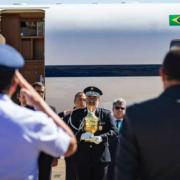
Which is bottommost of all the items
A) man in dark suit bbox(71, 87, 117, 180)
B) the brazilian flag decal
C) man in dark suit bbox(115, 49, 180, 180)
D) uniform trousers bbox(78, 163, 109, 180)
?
uniform trousers bbox(78, 163, 109, 180)

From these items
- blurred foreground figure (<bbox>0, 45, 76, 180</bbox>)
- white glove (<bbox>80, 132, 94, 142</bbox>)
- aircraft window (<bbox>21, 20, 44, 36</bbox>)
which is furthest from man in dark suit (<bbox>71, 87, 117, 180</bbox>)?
aircraft window (<bbox>21, 20, 44, 36</bbox>)

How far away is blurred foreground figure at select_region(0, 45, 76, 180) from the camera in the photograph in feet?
8.19

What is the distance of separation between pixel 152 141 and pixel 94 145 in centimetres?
422

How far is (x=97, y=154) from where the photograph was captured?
6.97m

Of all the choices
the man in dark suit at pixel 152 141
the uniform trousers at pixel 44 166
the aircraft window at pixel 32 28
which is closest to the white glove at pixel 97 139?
the uniform trousers at pixel 44 166

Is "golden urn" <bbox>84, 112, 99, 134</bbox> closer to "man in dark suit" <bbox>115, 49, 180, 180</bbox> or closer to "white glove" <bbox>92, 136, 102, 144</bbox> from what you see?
"white glove" <bbox>92, 136, 102, 144</bbox>

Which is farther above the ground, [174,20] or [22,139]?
[22,139]

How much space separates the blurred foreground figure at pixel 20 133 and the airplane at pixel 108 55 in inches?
315

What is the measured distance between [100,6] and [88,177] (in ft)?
17.1

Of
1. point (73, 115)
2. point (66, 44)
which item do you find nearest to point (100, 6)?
point (66, 44)

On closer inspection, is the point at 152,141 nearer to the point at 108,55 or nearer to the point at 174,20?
the point at 108,55

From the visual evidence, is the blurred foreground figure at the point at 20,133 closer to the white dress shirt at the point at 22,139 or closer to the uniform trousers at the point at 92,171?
the white dress shirt at the point at 22,139

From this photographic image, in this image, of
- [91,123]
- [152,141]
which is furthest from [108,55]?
[152,141]

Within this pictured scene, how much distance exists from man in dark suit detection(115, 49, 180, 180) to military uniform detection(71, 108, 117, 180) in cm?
410
